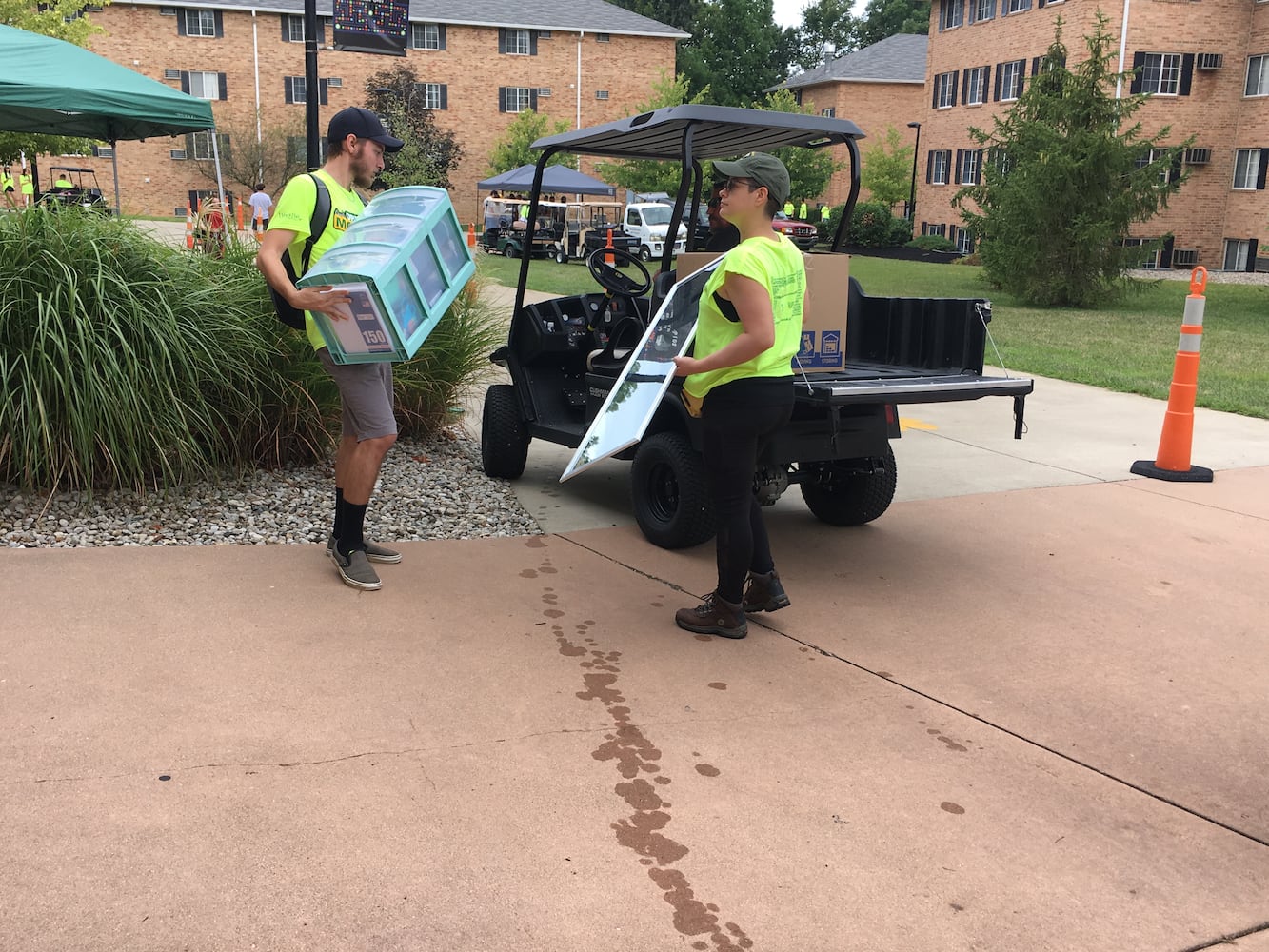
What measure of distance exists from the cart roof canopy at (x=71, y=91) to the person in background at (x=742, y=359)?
7678 millimetres

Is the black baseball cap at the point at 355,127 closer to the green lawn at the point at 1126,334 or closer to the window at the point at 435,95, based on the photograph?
the green lawn at the point at 1126,334

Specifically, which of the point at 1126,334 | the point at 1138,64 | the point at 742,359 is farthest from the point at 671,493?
the point at 1138,64

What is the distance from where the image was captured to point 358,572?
4.73 m

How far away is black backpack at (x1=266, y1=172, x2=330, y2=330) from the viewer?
14.5 ft

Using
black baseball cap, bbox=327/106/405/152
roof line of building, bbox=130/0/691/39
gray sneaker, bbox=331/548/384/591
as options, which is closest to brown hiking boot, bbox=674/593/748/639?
gray sneaker, bbox=331/548/384/591

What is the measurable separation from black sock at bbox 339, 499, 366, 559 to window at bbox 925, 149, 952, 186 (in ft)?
138

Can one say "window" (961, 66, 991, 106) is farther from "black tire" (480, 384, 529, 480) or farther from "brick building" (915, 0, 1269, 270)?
"black tire" (480, 384, 529, 480)

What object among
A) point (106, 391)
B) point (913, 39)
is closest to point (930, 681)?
point (106, 391)

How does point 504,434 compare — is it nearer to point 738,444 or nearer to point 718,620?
point 718,620

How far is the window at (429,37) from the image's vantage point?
49.4 m

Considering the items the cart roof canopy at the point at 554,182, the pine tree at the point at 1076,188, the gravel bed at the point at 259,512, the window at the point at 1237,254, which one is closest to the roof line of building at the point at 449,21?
the cart roof canopy at the point at 554,182

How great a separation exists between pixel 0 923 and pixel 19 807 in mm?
526

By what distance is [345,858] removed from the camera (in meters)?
2.73

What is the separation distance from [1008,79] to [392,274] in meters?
39.6
